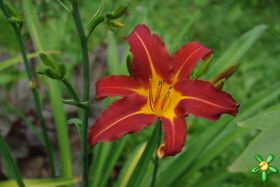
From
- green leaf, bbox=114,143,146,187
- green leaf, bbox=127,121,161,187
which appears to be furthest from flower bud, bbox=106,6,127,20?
green leaf, bbox=114,143,146,187

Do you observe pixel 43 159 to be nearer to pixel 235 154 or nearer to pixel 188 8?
pixel 235 154

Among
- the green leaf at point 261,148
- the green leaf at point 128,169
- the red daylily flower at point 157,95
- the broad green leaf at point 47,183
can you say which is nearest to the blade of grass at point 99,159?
the green leaf at point 128,169

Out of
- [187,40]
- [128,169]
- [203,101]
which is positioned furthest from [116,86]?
[187,40]

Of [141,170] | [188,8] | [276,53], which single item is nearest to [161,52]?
[141,170]

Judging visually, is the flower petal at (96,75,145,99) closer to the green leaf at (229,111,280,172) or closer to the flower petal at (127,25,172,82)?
the flower petal at (127,25,172,82)

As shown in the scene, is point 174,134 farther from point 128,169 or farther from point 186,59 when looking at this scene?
point 128,169

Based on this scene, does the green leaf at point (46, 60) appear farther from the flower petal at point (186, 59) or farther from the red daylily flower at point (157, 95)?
the flower petal at point (186, 59)
